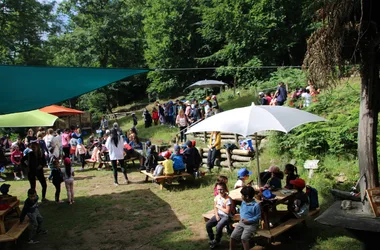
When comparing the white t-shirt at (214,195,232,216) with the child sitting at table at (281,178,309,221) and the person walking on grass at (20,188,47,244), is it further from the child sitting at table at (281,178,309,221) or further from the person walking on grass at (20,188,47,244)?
the person walking on grass at (20,188,47,244)

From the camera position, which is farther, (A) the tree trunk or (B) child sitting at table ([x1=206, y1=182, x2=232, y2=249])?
(B) child sitting at table ([x1=206, y1=182, x2=232, y2=249])

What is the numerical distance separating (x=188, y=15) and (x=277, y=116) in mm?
29895

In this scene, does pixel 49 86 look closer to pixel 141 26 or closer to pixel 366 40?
pixel 366 40

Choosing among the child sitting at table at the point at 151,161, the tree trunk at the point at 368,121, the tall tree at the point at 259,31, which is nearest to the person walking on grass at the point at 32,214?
the child sitting at table at the point at 151,161

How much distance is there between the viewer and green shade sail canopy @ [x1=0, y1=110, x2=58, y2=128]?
949 centimetres

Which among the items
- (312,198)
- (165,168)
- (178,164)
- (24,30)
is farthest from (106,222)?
(24,30)

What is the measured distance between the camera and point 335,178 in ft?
26.6

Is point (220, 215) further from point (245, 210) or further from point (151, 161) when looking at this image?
point (151, 161)

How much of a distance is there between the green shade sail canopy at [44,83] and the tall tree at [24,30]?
26.3 m

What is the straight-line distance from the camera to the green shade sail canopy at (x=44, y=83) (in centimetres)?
Result: 491

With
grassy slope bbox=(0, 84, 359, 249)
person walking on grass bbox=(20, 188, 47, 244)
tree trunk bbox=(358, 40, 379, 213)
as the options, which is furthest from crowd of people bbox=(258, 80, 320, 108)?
person walking on grass bbox=(20, 188, 47, 244)

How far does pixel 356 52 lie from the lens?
4328 millimetres

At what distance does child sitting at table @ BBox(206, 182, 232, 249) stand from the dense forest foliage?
62.5 feet

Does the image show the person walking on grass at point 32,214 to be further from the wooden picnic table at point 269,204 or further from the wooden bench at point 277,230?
the wooden bench at point 277,230
